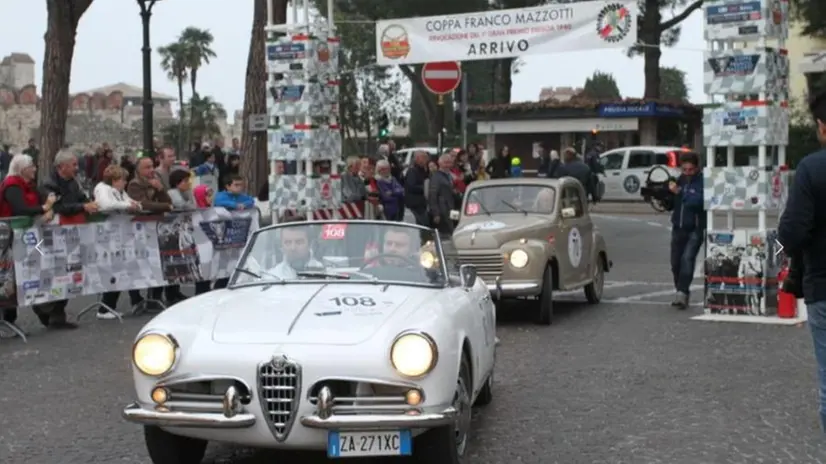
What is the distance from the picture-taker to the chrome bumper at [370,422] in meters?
5.89

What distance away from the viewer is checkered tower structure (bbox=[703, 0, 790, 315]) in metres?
13.1

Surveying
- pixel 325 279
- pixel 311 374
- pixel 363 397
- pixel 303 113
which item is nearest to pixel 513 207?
pixel 303 113

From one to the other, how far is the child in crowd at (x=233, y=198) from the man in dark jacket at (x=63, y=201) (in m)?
2.27

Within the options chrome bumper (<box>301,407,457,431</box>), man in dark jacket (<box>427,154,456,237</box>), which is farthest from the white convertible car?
man in dark jacket (<box>427,154,456,237</box>)

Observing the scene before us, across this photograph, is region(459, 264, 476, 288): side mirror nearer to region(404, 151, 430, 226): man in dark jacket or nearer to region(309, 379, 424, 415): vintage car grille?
region(309, 379, 424, 415): vintage car grille

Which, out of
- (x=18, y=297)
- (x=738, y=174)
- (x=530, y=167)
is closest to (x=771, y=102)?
(x=738, y=174)

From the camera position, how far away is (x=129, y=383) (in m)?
9.85

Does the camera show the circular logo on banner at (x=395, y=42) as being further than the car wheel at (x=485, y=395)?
Yes

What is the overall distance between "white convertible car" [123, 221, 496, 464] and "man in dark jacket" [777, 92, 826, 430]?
180 cm

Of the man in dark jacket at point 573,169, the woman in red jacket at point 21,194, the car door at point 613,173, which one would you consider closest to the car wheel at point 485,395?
the woman in red jacket at point 21,194

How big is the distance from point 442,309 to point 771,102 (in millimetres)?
7614

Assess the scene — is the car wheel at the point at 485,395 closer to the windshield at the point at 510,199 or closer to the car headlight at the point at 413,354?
the car headlight at the point at 413,354

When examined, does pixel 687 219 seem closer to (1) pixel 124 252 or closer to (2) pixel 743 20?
(2) pixel 743 20

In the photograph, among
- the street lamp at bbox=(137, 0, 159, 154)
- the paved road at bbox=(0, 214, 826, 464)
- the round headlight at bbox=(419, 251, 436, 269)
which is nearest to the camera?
the paved road at bbox=(0, 214, 826, 464)
